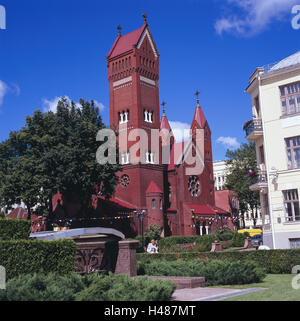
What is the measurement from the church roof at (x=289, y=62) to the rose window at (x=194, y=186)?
33.1 metres

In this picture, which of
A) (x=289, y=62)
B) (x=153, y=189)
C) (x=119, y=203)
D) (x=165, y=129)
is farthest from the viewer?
(x=165, y=129)

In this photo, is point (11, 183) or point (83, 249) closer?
point (83, 249)

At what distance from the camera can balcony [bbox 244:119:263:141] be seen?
82.5ft

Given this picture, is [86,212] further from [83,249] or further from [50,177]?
[83,249]

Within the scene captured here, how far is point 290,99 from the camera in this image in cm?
2402

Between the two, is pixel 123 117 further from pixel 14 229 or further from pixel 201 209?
pixel 14 229

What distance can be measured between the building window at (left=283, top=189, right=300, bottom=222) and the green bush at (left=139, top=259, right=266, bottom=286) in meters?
8.73

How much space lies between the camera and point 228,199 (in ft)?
235

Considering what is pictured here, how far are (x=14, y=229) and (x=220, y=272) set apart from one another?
7720 millimetres

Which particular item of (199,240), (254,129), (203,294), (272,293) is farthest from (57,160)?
(272,293)

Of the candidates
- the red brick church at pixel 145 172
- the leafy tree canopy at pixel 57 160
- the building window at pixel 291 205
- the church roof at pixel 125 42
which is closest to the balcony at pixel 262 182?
the building window at pixel 291 205

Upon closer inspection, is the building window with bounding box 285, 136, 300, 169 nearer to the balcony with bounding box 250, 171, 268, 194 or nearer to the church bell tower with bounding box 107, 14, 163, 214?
the balcony with bounding box 250, 171, 268, 194
